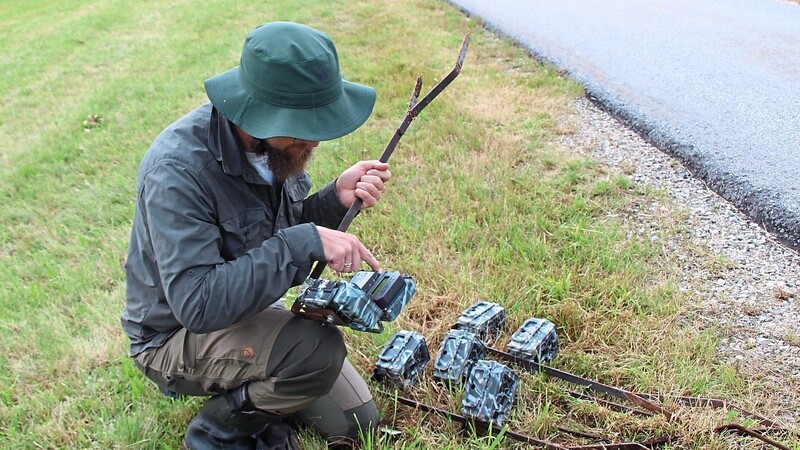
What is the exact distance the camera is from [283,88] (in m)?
2.27

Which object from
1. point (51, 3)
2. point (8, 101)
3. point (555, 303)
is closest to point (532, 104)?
point (555, 303)

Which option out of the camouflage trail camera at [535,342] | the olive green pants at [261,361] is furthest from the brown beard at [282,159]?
the camouflage trail camera at [535,342]

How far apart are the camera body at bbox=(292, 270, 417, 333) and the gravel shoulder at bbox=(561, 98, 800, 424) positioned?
4.91 feet

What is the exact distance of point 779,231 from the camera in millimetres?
3893

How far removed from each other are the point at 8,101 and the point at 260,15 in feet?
13.4

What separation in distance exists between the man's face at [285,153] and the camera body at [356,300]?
1.37 ft

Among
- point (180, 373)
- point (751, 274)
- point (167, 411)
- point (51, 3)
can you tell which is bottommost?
point (51, 3)

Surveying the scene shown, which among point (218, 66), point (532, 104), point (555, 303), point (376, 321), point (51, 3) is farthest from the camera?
point (51, 3)

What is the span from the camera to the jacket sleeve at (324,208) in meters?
2.98

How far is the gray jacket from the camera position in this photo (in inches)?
88.5

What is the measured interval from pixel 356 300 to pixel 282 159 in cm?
55

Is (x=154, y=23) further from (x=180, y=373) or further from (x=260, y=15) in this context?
(x=180, y=373)

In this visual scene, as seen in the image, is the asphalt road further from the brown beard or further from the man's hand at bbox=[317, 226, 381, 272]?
the brown beard

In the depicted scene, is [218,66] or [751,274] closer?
[751,274]
